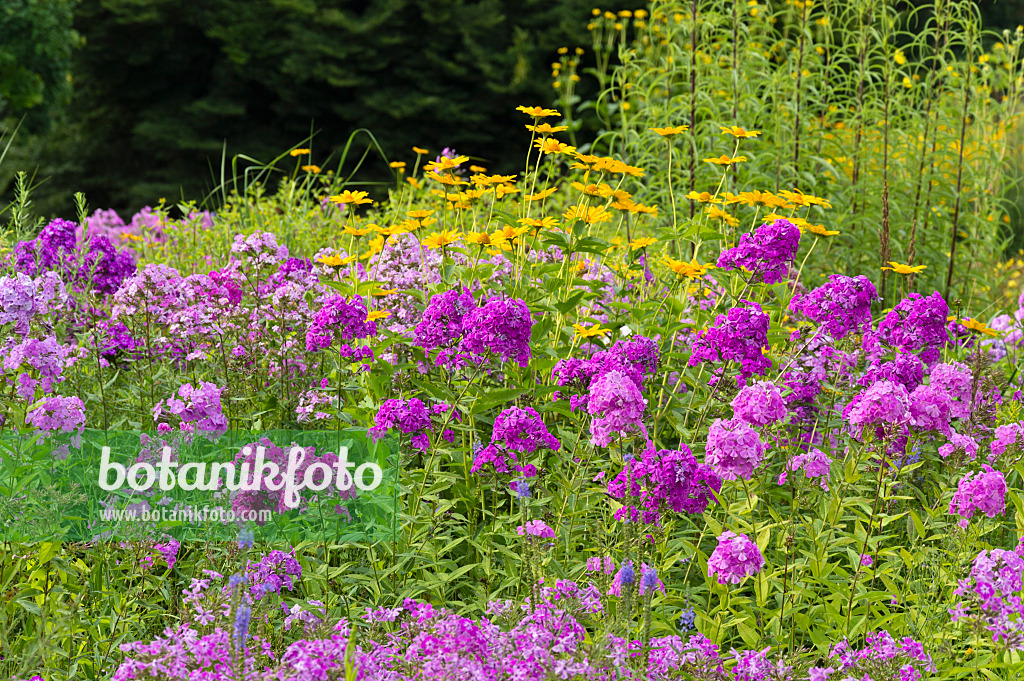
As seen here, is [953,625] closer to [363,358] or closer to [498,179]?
[363,358]

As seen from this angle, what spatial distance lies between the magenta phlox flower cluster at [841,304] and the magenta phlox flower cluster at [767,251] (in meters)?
0.17

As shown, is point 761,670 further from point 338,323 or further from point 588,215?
point 588,215

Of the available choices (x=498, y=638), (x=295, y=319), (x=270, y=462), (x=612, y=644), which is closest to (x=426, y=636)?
(x=498, y=638)

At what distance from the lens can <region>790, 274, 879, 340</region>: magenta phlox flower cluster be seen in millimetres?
3143

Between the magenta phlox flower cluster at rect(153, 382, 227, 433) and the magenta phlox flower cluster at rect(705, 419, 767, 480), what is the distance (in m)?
1.54

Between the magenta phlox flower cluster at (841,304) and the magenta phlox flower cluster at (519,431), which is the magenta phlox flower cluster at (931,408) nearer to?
the magenta phlox flower cluster at (841,304)

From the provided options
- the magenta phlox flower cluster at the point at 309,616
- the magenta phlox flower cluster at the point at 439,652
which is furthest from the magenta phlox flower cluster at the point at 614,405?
the magenta phlox flower cluster at the point at 309,616

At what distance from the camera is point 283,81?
18.1m

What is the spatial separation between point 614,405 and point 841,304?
113 cm

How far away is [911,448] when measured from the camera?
11.1 ft

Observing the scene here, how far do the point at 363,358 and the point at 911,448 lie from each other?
6.79 feet

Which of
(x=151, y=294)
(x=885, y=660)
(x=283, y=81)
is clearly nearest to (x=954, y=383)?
(x=885, y=660)

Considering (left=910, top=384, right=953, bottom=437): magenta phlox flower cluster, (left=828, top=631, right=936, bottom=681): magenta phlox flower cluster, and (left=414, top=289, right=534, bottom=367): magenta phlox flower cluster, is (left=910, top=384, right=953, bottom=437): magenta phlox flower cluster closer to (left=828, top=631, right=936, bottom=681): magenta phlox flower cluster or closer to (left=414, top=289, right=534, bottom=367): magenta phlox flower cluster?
(left=828, top=631, right=936, bottom=681): magenta phlox flower cluster

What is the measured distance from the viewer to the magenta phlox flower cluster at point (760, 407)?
2.52 meters
